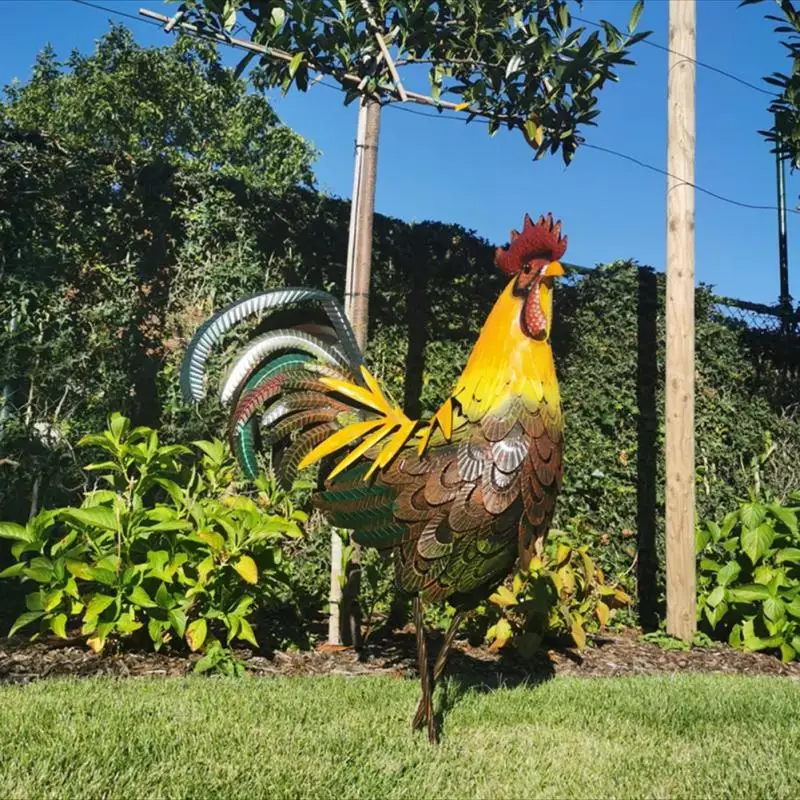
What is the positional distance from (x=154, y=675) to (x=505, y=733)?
1.94 metres

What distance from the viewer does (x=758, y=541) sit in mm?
5691

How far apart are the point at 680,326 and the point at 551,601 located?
2.31 metres

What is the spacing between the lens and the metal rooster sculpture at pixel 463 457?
3.03 metres

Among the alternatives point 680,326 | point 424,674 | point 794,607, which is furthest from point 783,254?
point 424,674

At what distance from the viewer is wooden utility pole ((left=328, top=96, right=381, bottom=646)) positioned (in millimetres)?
4943

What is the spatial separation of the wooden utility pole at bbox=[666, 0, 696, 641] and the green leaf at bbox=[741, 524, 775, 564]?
395mm

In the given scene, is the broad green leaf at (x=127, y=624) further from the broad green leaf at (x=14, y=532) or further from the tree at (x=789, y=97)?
the tree at (x=789, y=97)

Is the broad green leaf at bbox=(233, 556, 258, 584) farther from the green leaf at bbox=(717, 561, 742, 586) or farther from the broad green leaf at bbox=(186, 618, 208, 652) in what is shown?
the green leaf at bbox=(717, 561, 742, 586)

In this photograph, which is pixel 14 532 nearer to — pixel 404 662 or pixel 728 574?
pixel 404 662

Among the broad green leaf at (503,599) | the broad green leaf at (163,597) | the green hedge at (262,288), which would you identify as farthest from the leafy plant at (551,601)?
the broad green leaf at (163,597)

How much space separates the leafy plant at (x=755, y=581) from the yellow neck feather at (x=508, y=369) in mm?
3374

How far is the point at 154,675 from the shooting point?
4.14 meters

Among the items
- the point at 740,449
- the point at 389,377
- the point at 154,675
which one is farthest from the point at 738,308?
the point at 154,675

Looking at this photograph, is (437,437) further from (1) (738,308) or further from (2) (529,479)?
(1) (738,308)
